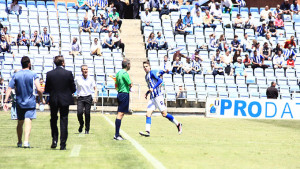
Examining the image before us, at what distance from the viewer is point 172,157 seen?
10516mm

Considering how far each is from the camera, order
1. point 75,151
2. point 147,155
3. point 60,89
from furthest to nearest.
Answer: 1. point 60,89
2. point 75,151
3. point 147,155

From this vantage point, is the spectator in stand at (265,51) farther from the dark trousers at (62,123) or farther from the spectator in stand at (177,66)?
the dark trousers at (62,123)

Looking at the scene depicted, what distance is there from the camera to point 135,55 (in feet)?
111

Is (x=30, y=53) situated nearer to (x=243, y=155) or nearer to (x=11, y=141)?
(x=11, y=141)

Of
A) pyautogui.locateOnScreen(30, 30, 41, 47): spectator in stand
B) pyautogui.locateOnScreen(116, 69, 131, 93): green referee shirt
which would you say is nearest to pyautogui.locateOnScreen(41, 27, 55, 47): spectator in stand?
pyautogui.locateOnScreen(30, 30, 41, 47): spectator in stand

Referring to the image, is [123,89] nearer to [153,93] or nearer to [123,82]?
[123,82]

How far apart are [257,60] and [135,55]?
694cm

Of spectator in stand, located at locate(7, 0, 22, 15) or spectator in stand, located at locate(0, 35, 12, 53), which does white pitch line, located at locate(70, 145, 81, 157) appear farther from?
spectator in stand, located at locate(7, 0, 22, 15)

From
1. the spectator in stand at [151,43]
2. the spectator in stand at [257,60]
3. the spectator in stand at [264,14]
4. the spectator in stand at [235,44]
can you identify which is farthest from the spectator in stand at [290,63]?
the spectator in stand at [151,43]

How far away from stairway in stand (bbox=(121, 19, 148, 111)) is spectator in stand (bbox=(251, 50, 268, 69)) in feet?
20.4

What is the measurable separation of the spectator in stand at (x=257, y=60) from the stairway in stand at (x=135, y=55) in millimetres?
6209

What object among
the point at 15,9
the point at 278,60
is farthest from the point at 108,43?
the point at 278,60

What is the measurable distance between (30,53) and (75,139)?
17786 millimetres

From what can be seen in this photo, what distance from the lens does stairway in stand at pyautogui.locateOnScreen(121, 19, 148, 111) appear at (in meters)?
30.9
